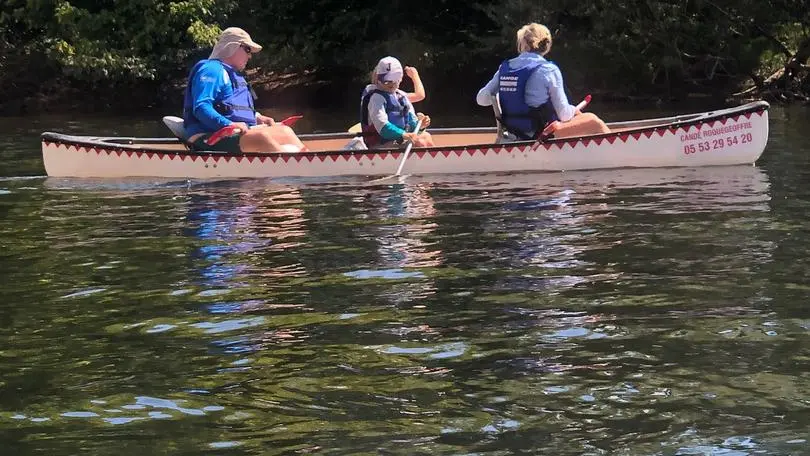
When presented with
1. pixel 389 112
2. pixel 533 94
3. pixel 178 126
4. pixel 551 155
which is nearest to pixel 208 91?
pixel 178 126

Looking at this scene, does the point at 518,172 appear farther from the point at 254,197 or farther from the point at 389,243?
the point at 389,243

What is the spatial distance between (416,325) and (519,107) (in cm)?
702

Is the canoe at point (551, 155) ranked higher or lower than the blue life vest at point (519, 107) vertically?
lower

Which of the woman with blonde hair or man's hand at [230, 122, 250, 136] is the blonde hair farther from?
man's hand at [230, 122, 250, 136]

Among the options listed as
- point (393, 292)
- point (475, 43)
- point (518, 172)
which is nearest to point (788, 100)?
point (475, 43)

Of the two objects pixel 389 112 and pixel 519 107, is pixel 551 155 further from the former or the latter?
pixel 389 112

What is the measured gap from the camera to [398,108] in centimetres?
1391

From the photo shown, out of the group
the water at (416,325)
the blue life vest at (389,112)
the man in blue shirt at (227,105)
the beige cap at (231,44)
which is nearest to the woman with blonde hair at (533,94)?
the blue life vest at (389,112)

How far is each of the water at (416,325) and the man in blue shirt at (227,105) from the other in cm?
190

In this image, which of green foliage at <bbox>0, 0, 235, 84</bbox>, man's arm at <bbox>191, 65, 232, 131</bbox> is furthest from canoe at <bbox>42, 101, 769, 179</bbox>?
green foliage at <bbox>0, 0, 235, 84</bbox>

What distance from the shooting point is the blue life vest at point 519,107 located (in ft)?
43.4

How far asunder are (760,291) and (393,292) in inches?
81.1

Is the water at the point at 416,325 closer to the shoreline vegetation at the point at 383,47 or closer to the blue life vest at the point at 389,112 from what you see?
the blue life vest at the point at 389,112

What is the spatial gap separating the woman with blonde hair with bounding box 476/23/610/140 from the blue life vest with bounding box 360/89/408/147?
884 mm
